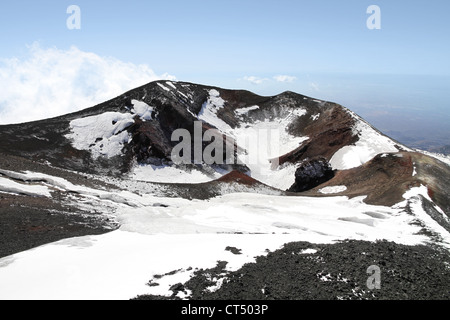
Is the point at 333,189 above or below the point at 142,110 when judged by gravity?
below

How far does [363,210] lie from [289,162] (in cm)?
3030

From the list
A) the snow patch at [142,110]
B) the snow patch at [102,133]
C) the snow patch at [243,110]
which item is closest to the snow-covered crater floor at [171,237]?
the snow patch at [102,133]

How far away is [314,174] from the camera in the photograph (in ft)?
154

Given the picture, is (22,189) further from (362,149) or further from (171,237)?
(362,149)

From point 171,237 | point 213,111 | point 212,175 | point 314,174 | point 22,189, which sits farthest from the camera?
point 213,111

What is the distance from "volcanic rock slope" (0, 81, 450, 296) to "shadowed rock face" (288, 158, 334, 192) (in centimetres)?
121

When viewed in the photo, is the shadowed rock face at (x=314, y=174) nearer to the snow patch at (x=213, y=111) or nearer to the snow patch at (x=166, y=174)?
the snow patch at (x=166, y=174)

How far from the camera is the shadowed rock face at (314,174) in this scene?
4700 centimetres

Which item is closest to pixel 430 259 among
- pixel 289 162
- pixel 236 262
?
pixel 236 262

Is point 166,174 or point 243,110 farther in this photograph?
point 243,110

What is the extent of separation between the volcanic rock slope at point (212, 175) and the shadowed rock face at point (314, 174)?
1.21 meters

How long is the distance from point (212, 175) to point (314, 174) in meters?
16.5

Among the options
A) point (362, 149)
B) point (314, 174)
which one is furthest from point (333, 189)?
point (362, 149)
